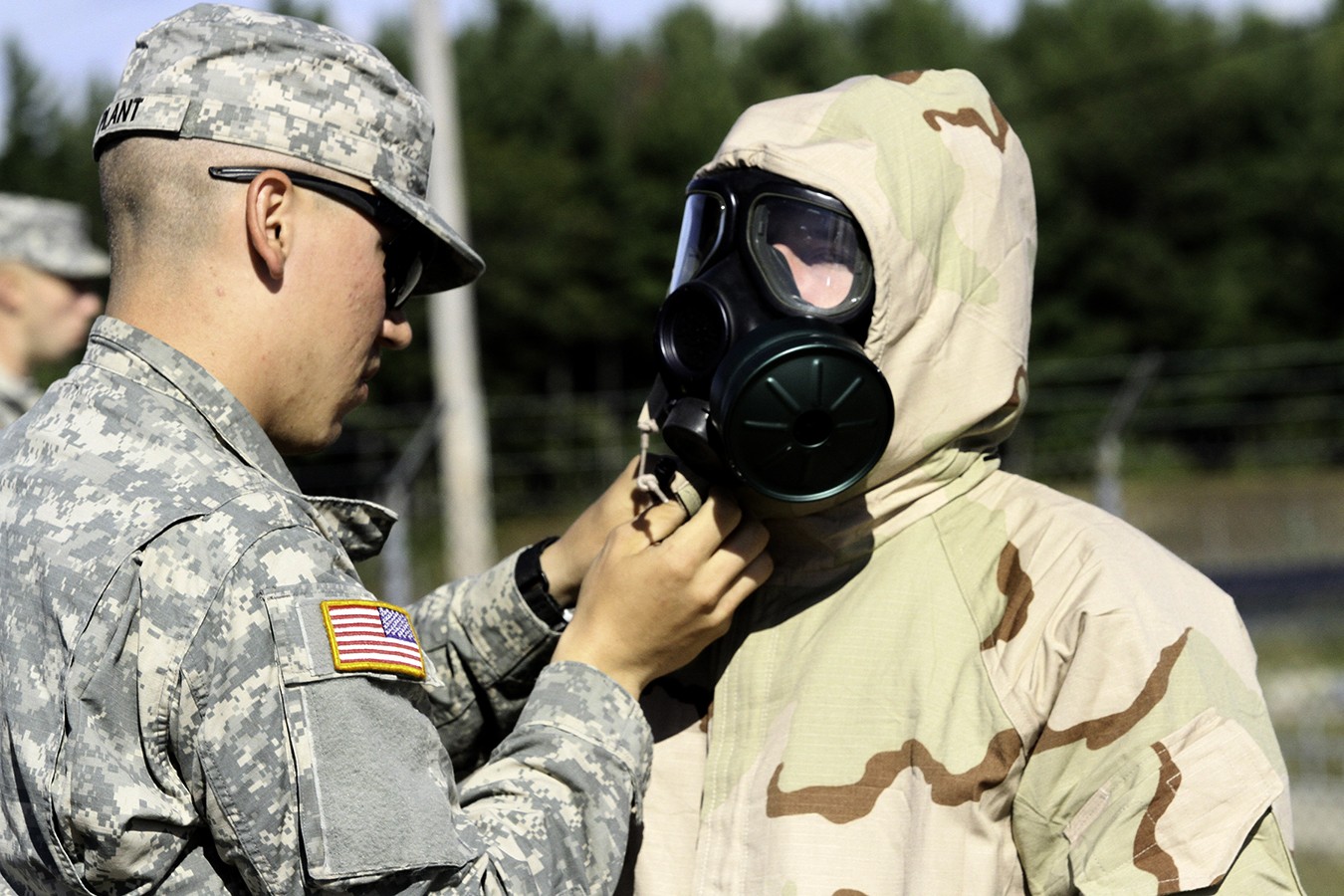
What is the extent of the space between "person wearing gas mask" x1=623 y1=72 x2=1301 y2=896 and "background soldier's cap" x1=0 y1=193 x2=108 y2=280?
3.28 m

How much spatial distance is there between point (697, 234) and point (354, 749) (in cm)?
90

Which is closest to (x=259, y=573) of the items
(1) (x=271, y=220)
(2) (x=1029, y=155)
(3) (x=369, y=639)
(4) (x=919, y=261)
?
(3) (x=369, y=639)

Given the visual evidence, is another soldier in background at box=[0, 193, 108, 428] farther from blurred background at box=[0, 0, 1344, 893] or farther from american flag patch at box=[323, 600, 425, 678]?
blurred background at box=[0, 0, 1344, 893]

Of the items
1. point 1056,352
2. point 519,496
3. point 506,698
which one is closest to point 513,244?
point 1056,352

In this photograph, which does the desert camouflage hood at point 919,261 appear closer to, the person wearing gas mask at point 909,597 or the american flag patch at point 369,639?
the person wearing gas mask at point 909,597

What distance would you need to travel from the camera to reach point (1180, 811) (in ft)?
5.43

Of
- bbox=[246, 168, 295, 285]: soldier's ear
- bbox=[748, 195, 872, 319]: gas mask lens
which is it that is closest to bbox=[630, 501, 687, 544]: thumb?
bbox=[748, 195, 872, 319]: gas mask lens

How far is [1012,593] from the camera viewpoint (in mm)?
1906

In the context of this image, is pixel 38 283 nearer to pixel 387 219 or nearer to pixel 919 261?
pixel 387 219

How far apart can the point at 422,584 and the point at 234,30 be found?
662 centimetres

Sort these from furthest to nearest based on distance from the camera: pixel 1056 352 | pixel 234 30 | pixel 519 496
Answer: pixel 1056 352
pixel 519 496
pixel 234 30

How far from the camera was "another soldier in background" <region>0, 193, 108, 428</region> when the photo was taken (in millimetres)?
4742

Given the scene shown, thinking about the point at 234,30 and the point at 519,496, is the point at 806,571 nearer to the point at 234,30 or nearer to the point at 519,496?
the point at 234,30

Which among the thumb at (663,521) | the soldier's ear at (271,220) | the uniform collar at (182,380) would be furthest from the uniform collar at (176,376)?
the thumb at (663,521)
